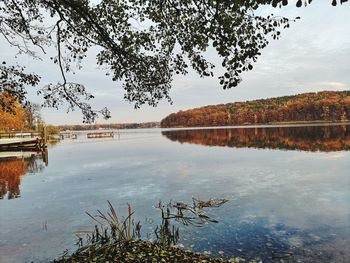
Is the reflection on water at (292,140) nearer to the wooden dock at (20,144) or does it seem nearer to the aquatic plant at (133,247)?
the wooden dock at (20,144)

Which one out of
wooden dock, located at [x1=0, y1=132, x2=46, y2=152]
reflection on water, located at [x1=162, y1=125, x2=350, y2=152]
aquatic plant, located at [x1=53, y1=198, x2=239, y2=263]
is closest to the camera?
aquatic plant, located at [x1=53, y1=198, x2=239, y2=263]

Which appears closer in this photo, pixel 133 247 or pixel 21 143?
pixel 133 247

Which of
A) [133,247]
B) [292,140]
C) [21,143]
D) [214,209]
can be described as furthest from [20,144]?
[133,247]

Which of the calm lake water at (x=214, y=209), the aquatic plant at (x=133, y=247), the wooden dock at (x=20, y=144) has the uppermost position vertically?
the wooden dock at (x=20, y=144)

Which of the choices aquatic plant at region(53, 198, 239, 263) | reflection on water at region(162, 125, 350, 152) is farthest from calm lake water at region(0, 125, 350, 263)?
reflection on water at region(162, 125, 350, 152)

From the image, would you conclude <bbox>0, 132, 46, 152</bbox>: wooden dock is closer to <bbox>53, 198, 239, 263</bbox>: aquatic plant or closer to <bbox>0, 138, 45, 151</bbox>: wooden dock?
<bbox>0, 138, 45, 151</bbox>: wooden dock

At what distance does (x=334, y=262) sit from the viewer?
7898 mm

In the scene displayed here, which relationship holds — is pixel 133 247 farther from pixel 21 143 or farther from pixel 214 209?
pixel 21 143

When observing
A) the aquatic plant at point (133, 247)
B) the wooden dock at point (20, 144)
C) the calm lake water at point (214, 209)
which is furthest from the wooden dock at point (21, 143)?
the aquatic plant at point (133, 247)

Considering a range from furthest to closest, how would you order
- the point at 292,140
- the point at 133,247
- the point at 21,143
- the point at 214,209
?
the point at 21,143 → the point at 292,140 → the point at 214,209 → the point at 133,247

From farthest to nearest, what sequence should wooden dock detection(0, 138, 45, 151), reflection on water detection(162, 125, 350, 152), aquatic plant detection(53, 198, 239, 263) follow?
wooden dock detection(0, 138, 45, 151) < reflection on water detection(162, 125, 350, 152) < aquatic plant detection(53, 198, 239, 263)

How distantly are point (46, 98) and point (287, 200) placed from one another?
39.5 ft

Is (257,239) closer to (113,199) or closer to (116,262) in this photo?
(116,262)

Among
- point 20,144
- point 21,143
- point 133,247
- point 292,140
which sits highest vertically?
point 21,143
